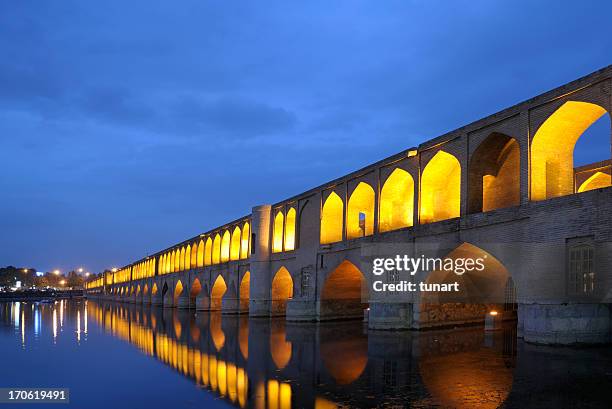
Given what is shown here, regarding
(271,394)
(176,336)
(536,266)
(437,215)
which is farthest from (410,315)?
(271,394)

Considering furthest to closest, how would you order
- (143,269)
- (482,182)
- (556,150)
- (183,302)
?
1. (143,269)
2. (183,302)
3. (482,182)
4. (556,150)

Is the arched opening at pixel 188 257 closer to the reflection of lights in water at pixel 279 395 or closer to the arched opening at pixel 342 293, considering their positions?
the arched opening at pixel 342 293

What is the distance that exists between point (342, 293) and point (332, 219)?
10.2 feet

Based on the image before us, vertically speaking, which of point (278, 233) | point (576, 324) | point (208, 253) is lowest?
point (576, 324)

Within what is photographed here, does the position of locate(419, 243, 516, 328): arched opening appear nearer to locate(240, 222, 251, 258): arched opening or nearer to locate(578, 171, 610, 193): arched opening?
locate(578, 171, 610, 193): arched opening

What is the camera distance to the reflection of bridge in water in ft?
25.9

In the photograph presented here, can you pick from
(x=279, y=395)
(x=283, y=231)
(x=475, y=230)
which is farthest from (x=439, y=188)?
(x=279, y=395)

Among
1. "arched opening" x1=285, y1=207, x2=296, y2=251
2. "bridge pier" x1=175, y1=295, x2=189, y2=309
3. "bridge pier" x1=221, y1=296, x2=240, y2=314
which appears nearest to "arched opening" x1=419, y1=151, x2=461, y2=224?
"arched opening" x1=285, y1=207, x2=296, y2=251

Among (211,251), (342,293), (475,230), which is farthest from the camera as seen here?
(211,251)

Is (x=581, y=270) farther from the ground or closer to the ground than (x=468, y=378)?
farther from the ground

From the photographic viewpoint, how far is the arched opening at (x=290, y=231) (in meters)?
27.5

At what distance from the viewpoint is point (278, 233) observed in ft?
93.9

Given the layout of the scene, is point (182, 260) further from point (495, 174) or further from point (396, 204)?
point (495, 174)

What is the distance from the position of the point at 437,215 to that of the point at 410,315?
3306mm
